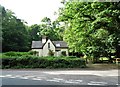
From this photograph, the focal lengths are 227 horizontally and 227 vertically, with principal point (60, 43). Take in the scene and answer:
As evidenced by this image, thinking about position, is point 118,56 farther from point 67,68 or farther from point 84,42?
point 67,68

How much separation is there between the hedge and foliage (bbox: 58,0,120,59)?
7.80ft

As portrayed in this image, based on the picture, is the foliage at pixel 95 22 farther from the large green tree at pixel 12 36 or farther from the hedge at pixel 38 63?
the large green tree at pixel 12 36

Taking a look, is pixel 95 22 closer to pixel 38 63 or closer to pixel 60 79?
pixel 38 63

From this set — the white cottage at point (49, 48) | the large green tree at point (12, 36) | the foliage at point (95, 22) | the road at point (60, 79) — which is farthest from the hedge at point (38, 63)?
the large green tree at point (12, 36)

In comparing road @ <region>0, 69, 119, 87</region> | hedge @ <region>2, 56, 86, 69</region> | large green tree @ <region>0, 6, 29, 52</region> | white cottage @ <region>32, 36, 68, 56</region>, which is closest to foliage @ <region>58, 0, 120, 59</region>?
hedge @ <region>2, 56, 86, 69</region>

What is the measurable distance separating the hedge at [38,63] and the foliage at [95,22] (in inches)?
93.6

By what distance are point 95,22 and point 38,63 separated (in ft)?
17.4

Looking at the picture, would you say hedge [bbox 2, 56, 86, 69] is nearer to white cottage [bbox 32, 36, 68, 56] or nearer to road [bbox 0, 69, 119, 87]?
road [bbox 0, 69, 119, 87]

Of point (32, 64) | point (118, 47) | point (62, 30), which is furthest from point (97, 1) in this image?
point (62, 30)

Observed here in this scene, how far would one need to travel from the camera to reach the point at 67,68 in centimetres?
1692

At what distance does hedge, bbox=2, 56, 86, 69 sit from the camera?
1712 cm

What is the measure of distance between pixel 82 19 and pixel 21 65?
226 inches

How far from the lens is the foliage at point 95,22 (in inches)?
616

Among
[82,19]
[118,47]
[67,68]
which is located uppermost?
[82,19]
